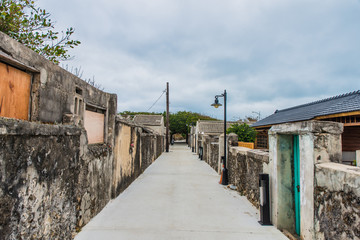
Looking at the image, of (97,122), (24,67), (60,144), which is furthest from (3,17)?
(60,144)

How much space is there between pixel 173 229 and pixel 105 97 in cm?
390

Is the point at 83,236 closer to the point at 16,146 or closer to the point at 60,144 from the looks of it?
the point at 60,144

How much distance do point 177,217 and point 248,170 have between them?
2.62 metres

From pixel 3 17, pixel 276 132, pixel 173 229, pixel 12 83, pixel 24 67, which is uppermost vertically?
pixel 3 17

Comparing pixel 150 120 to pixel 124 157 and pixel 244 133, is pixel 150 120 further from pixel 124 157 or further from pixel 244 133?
pixel 124 157

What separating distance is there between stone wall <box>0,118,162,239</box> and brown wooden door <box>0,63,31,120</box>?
43cm

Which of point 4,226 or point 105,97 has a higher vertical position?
point 105,97

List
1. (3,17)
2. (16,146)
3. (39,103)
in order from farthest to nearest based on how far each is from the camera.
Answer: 1. (3,17)
2. (39,103)
3. (16,146)

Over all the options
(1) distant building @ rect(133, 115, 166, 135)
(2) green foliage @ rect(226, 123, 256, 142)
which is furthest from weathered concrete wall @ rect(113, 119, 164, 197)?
(1) distant building @ rect(133, 115, 166, 135)

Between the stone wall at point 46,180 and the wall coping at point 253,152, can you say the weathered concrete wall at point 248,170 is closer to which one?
the wall coping at point 253,152

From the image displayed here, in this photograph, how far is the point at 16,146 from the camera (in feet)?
7.52

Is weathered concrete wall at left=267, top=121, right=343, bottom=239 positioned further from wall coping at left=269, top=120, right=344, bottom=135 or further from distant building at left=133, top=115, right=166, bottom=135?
distant building at left=133, top=115, right=166, bottom=135

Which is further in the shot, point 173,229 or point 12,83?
point 173,229

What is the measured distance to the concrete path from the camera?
3.98 meters
